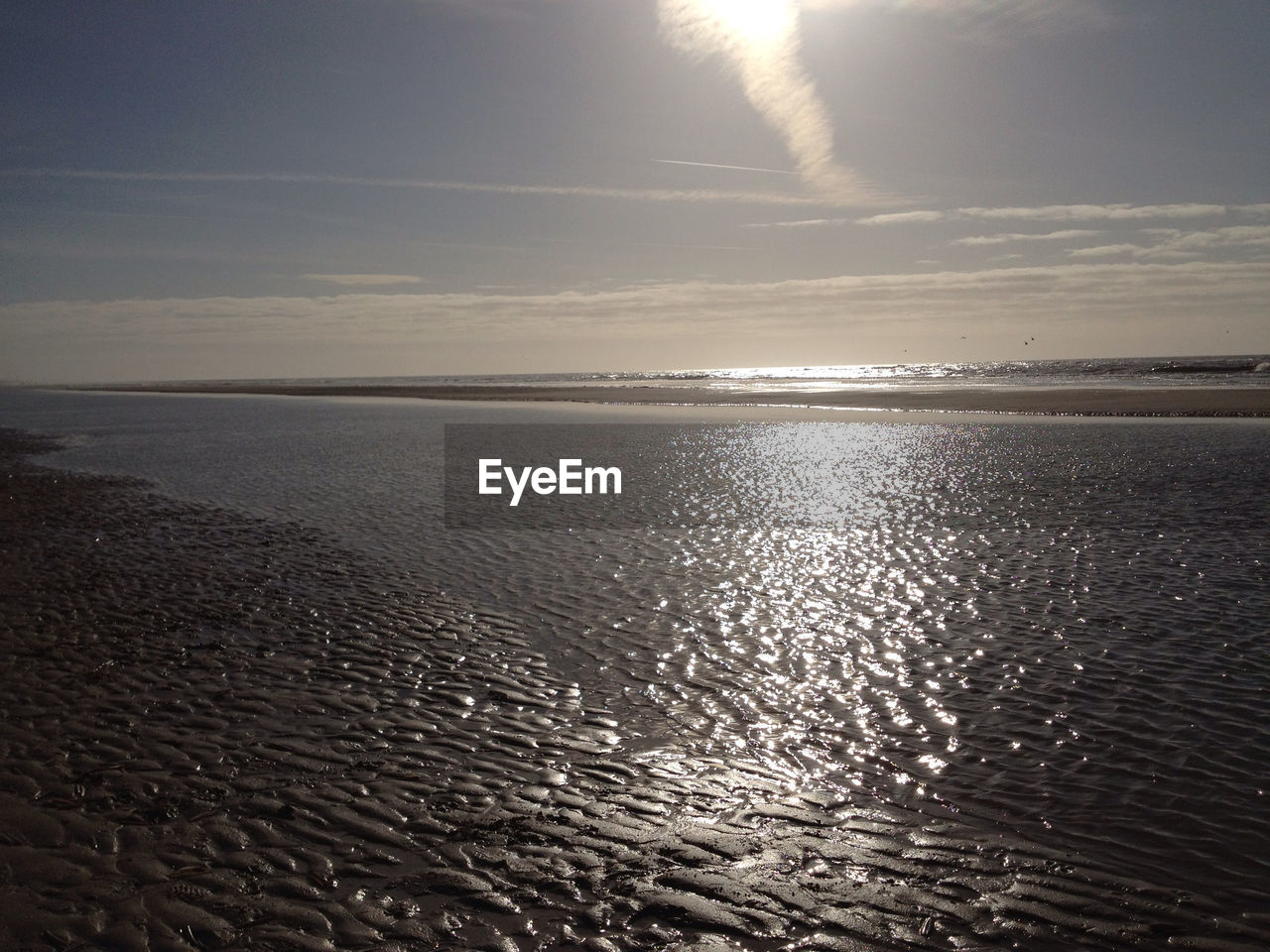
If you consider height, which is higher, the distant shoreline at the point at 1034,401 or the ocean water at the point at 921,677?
the distant shoreline at the point at 1034,401

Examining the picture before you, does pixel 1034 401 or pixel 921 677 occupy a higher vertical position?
pixel 1034 401

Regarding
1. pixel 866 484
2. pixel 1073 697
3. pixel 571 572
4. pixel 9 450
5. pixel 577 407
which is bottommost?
pixel 1073 697

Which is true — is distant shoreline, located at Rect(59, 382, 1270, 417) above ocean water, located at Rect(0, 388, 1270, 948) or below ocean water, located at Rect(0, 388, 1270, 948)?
above

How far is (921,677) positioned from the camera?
10430 millimetres

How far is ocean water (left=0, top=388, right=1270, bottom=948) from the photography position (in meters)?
6.35

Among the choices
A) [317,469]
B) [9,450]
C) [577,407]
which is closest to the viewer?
[317,469]

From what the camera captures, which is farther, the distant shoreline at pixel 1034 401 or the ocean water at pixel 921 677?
the distant shoreline at pixel 1034 401

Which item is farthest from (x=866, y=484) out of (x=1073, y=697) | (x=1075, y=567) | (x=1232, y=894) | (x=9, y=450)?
(x=9, y=450)

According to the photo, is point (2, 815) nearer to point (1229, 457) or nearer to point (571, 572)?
point (571, 572)

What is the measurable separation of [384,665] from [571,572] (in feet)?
17.3

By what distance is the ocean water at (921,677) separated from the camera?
6352 millimetres

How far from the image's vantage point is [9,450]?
3884 cm

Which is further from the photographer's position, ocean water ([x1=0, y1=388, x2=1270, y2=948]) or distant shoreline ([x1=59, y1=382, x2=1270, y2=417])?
distant shoreline ([x1=59, y1=382, x2=1270, y2=417])

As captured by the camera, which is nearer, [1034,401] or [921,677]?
[921,677]
